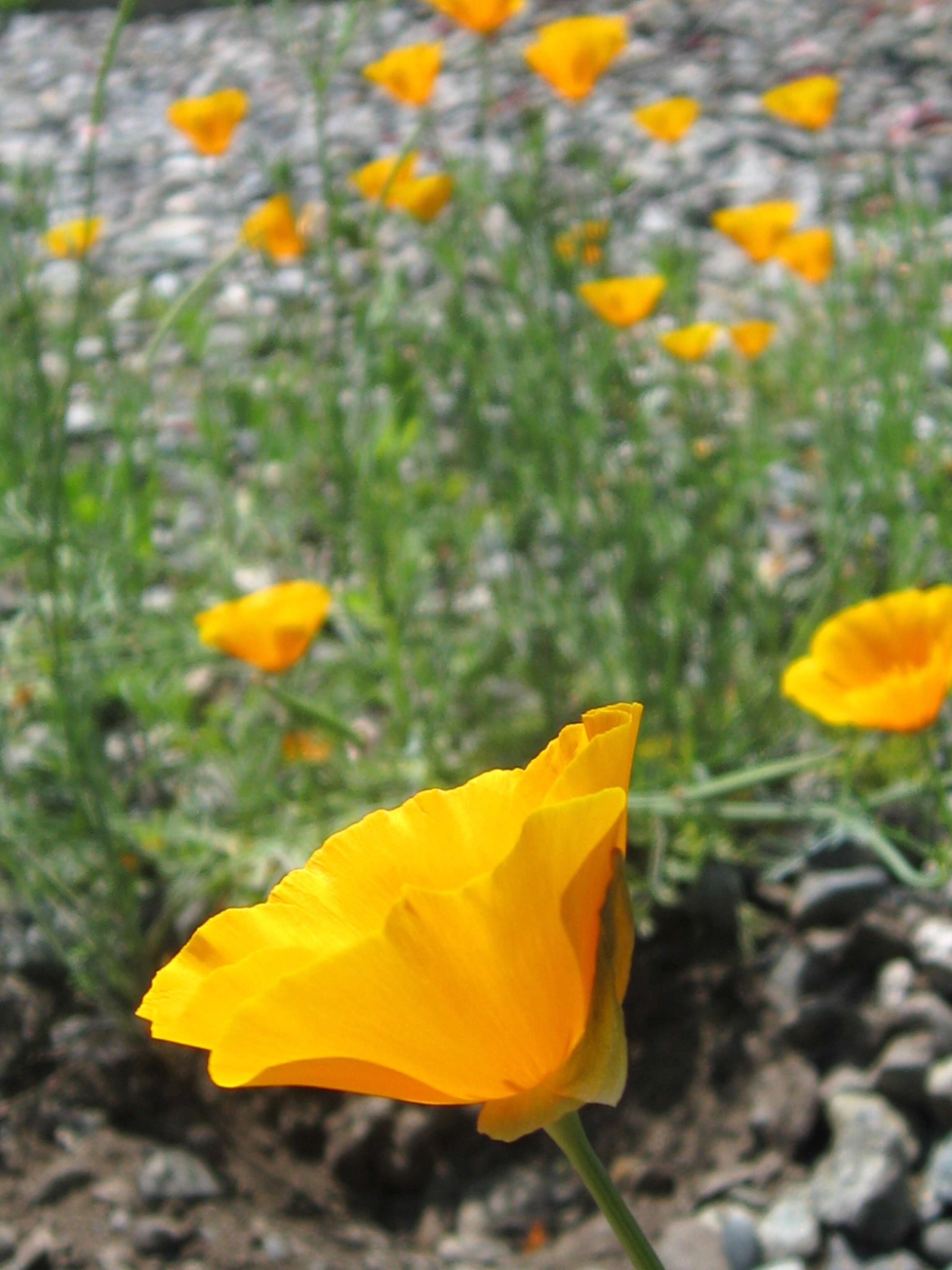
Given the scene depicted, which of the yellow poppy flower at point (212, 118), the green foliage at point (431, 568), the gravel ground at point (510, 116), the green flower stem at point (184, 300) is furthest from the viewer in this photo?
the gravel ground at point (510, 116)

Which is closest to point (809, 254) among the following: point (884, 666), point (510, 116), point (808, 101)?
point (808, 101)

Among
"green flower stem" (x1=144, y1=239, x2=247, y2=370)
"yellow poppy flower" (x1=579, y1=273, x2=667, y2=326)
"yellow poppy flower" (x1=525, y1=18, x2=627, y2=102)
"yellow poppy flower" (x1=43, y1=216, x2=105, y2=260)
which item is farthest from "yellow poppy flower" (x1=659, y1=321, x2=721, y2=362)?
"yellow poppy flower" (x1=43, y1=216, x2=105, y2=260)

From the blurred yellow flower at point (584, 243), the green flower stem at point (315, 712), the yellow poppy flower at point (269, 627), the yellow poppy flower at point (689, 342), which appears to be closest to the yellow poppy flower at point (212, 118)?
the blurred yellow flower at point (584, 243)

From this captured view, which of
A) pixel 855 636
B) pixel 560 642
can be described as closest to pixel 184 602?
pixel 560 642

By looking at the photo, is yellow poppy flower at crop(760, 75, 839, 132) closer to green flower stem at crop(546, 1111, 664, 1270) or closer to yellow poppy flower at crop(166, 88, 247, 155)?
yellow poppy flower at crop(166, 88, 247, 155)

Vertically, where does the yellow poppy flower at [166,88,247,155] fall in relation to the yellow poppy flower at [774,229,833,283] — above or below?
above

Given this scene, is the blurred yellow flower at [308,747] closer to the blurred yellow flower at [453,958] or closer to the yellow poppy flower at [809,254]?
the yellow poppy flower at [809,254]
